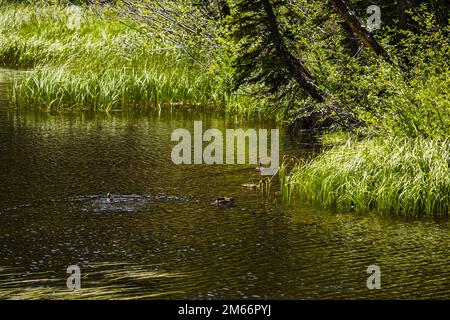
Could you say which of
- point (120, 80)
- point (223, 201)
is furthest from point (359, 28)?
point (120, 80)

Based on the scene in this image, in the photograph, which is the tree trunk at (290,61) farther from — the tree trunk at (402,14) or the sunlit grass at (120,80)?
the sunlit grass at (120,80)

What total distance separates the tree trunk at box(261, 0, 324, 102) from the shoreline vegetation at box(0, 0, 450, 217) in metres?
0.03

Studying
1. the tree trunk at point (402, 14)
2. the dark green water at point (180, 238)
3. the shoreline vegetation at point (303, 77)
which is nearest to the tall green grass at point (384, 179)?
the shoreline vegetation at point (303, 77)

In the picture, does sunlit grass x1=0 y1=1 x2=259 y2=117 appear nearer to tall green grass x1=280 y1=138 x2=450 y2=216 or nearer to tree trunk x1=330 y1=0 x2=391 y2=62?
tree trunk x1=330 y1=0 x2=391 y2=62

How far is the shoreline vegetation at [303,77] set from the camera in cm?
1370

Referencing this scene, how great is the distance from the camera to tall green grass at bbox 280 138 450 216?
13.1 metres

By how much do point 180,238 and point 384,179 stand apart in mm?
3419

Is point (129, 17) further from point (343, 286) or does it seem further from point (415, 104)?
point (343, 286)

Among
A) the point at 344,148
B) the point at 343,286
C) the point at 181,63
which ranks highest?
the point at 181,63

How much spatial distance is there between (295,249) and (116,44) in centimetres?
1663

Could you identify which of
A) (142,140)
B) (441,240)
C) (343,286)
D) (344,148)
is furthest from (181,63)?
(343,286)

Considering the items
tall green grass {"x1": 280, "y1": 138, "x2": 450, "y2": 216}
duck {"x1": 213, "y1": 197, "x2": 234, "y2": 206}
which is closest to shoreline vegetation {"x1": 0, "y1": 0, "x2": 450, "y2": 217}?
tall green grass {"x1": 280, "y1": 138, "x2": 450, "y2": 216}

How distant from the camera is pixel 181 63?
81.0 ft

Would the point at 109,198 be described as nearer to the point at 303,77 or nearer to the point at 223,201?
the point at 223,201
